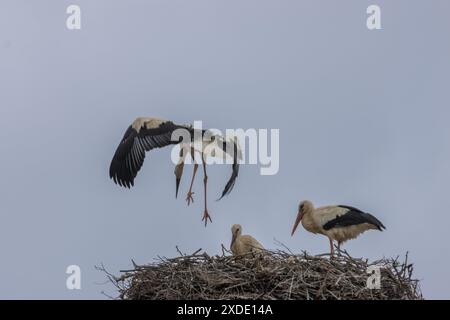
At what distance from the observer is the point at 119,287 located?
8.65m

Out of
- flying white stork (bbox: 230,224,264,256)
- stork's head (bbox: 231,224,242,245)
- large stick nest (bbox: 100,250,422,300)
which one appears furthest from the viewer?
stork's head (bbox: 231,224,242,245)

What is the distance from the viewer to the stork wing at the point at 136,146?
10.2 metres

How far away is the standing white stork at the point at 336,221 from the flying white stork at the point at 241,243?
3.41ft

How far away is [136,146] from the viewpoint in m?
10.2

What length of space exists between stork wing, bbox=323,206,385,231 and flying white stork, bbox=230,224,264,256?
3.60ft

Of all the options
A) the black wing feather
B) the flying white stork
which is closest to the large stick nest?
the flying white stork

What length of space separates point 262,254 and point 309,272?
497 millimetres

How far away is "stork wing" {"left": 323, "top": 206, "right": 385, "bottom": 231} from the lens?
9949 millimetres

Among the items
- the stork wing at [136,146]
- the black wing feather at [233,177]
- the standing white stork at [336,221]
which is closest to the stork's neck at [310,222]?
the standing white stork at [336,221]

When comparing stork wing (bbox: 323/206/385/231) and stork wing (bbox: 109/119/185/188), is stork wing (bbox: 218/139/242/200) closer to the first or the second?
stork wing (bbox: 109/119/185/188)
